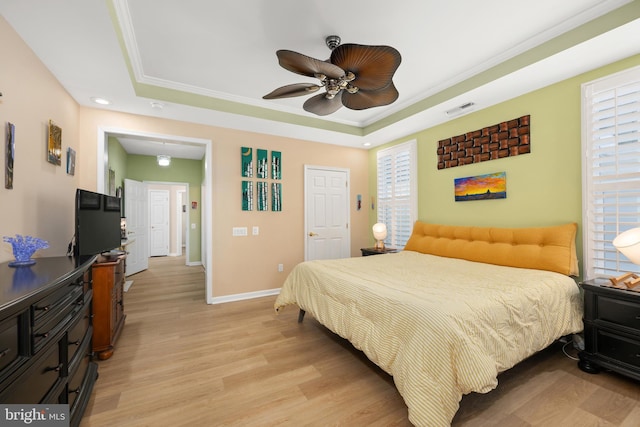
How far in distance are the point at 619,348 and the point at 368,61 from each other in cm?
273

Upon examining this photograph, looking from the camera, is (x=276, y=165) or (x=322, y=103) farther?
(x=276, y=165)

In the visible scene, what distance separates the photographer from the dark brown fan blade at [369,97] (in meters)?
2.27

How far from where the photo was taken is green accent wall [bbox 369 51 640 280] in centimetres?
260

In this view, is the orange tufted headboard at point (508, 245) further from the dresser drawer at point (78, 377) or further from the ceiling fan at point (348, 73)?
the dresser drawer at point (78, 377)

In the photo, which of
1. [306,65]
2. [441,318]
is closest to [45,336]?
[441,318]

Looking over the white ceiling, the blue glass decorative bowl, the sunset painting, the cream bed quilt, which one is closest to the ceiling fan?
the white ceiling

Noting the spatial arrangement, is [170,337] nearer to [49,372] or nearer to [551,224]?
[49,372]

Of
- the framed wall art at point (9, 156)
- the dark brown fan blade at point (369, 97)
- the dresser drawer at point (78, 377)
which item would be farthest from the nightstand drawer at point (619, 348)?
the framed wall art at point (9, 156)

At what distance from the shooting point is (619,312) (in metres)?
1.97

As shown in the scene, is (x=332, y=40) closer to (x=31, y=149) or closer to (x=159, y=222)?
(x=31, y=149)

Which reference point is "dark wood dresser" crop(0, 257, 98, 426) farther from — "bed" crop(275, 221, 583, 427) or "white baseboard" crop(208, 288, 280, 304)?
"white baseboard" crop(208, 288, 280, 304)

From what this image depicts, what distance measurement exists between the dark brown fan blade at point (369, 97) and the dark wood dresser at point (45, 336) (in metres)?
2.28

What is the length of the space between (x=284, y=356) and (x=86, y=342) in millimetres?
1431

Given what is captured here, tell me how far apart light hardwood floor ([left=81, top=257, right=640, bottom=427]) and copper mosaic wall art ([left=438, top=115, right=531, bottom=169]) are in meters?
2.12
